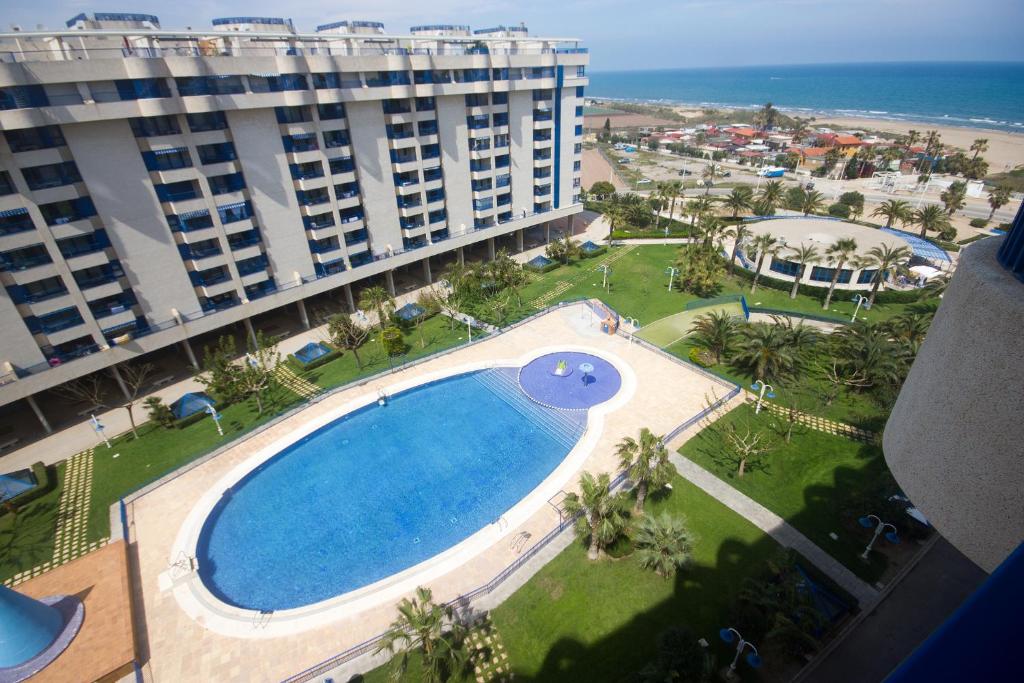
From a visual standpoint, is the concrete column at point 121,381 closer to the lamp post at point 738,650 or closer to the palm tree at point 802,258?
the lamp post at point 738,650

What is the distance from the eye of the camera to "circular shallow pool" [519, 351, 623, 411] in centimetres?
4400

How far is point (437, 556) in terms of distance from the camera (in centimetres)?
3072

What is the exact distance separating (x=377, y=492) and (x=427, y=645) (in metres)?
14.4

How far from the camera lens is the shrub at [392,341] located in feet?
163

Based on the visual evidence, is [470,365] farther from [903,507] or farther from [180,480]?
[903,507]

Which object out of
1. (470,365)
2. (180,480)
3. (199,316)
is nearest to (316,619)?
(180,480)

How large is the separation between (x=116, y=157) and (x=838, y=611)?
5747 centimetres

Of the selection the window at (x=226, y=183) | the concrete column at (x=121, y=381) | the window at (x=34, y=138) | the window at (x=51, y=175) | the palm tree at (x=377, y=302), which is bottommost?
the concrete column at (x=121, y=381)

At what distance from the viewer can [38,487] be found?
3616 cm

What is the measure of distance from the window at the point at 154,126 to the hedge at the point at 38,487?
27047 mm

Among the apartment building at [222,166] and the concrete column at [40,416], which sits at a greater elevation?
the apartment building at [222,166]

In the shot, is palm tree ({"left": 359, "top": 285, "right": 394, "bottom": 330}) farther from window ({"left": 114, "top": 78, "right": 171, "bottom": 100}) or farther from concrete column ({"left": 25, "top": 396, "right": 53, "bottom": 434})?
concrete column ({"left": 25, "top": 396, "right": 53, "bottom": 434})

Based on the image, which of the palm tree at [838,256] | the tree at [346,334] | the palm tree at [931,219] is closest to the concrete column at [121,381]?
the tree at [346,334]

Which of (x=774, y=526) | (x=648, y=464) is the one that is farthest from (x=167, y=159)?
(x=774, y=526)
